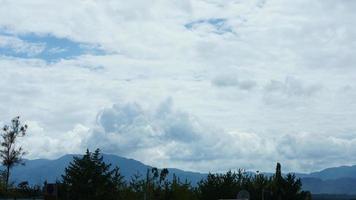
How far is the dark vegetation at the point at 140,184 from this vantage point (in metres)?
58.3

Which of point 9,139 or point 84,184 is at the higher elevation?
point 9,139

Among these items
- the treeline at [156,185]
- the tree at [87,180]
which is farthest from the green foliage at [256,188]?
the tree at [87,180]

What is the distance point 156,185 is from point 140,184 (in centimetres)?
172

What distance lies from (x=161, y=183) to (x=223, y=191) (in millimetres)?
7034

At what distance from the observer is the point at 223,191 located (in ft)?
216

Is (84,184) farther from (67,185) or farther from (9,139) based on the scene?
(9,139)

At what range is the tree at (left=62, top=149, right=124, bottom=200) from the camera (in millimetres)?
58156

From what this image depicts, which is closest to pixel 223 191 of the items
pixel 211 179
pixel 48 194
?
pixel 211 179

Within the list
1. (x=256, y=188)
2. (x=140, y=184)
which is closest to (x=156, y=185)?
(x=140, y=184)

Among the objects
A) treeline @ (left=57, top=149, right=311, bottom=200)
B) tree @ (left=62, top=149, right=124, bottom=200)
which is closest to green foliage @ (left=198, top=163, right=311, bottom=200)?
treeline @ (left=57, top=149, right=311, bottom=200)

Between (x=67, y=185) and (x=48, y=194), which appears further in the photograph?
(x=67, y=185)

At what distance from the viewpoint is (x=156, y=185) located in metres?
68.1

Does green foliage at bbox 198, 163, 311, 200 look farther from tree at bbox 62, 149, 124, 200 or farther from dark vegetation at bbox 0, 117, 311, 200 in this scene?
tree at bbox 62, 149, 124, 200

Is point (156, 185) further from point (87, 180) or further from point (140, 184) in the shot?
point (87, 180)
